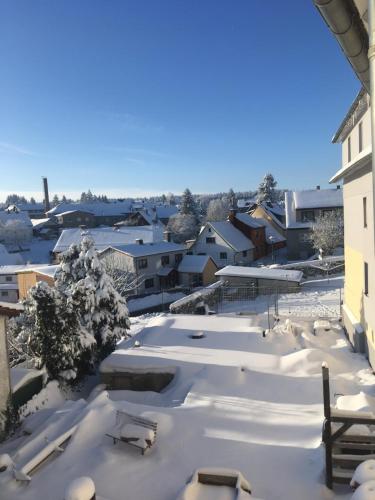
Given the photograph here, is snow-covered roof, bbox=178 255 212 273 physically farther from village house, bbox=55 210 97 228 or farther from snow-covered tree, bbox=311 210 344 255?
village house, bbox=55 210 97 228

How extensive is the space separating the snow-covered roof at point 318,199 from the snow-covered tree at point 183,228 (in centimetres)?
2505

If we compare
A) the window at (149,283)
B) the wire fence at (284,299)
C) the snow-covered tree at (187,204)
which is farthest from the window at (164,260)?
the snow-covered tree at (187,204)

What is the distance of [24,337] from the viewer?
15789 mm

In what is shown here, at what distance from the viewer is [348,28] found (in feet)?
12.6

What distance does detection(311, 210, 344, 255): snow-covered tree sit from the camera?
36.4 metres

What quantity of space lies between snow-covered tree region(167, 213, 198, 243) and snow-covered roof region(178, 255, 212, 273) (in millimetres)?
27377

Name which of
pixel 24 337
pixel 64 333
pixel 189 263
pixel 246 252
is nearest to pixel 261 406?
pixel 64 333

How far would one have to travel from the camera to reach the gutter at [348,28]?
11.6 ft

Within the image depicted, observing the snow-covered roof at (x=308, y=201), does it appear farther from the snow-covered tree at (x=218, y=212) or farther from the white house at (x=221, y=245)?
the snow-covered tree at (x=218, y=212)

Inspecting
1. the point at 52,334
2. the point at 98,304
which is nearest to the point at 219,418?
the point at 52,334

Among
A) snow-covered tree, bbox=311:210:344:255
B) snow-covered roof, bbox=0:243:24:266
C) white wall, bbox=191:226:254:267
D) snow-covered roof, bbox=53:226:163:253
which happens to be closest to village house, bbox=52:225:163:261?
snow-covered roof, bbox=53:226:163:253

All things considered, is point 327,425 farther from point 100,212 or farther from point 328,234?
point 100,212

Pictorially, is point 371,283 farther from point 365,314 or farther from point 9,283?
point 9,283

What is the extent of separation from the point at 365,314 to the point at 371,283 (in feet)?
5.36
